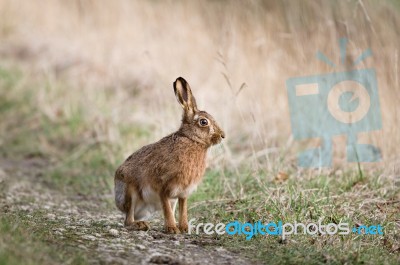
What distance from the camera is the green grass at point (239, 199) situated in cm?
439

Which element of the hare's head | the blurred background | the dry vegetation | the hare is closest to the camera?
the hare

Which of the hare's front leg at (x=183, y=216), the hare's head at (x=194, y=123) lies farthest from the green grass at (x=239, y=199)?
the hare's head at (x=194, y=123)

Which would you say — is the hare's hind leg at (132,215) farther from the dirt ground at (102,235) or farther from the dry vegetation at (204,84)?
the dry vegetation at (204,84)

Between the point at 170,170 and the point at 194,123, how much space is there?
1.36 ft

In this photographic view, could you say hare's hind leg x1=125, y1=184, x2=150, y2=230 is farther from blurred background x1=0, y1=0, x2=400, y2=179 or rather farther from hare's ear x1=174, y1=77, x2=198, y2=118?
blurred background x1=0, y1=0, x2=400, y2=179

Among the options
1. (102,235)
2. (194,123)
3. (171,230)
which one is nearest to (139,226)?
(171,230)

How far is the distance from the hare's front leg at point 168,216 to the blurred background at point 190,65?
1313mm

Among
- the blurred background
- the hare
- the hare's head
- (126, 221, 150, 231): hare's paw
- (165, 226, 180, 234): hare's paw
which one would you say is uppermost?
the blurred background

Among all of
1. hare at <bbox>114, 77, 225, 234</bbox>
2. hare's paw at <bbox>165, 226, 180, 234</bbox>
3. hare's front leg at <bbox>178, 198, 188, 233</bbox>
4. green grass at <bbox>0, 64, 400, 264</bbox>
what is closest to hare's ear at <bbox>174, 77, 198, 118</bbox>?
hare at <bbox>114, 77, 225, 234</bbox>

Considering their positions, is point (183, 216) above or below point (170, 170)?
below

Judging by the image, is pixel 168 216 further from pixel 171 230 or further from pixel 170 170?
pixel 170 170

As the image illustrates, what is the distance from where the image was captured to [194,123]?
505cm

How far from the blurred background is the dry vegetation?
0.8 inches

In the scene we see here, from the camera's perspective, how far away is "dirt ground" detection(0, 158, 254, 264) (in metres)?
4.30
